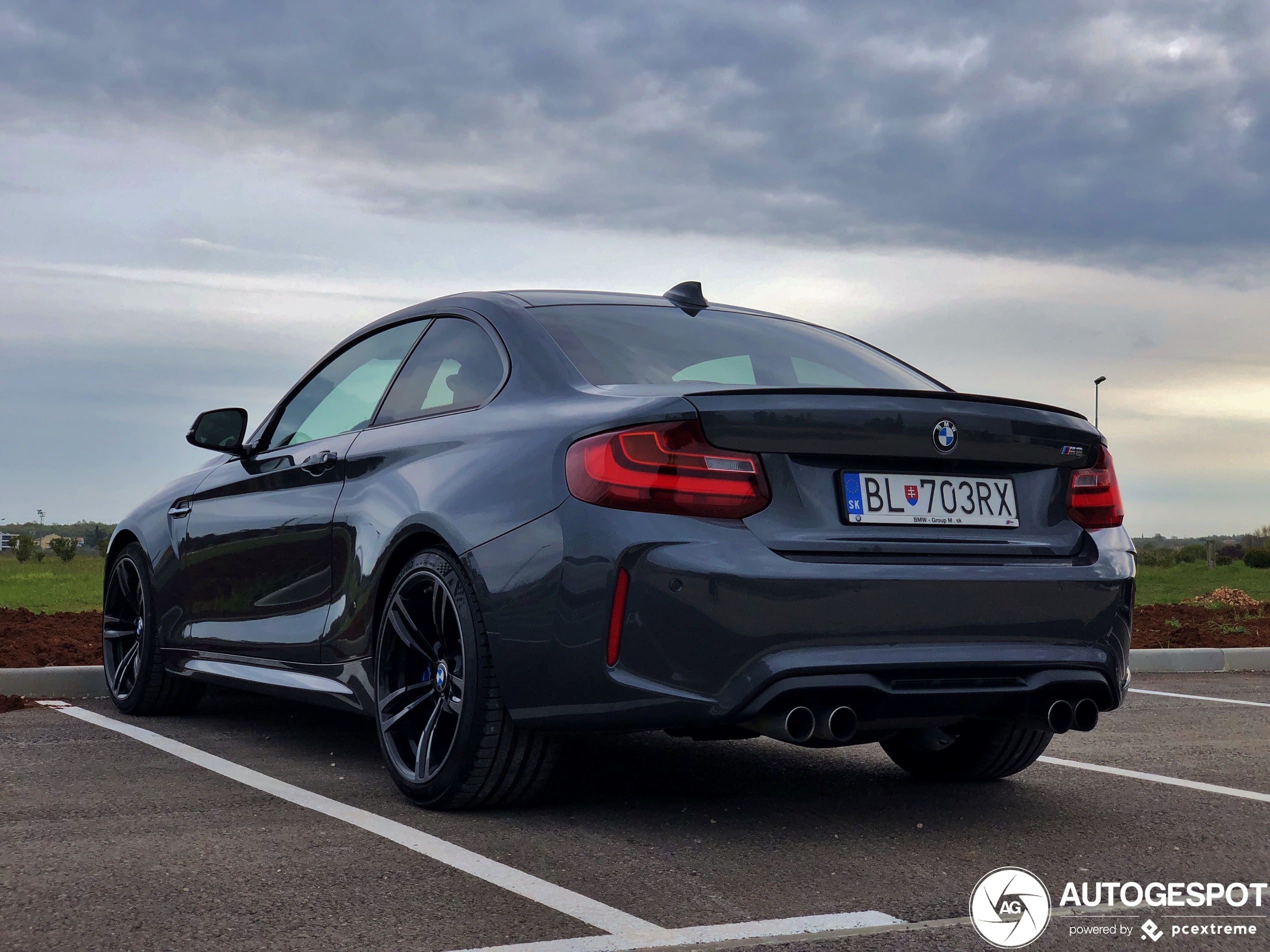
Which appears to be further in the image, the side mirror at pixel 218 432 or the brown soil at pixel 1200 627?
the brown soil at pixel 1200 627

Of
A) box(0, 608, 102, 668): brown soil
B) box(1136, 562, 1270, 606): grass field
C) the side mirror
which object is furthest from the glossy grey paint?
box(1136, 562, 1270, 606): grass field

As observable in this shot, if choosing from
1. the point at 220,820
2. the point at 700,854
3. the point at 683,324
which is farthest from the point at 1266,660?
the point at 220,820

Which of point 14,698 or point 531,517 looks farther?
point 14,698

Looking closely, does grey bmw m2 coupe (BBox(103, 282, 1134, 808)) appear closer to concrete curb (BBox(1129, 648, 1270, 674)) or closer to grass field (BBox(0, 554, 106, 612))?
concrete curb (BBox(1129, 648, 1270, 674))

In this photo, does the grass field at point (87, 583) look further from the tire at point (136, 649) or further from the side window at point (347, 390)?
the side window at point (347, 390)

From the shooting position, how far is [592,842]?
12.0ft

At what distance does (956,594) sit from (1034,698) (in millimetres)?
405

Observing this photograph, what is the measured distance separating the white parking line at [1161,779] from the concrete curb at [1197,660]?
4451 millimetres

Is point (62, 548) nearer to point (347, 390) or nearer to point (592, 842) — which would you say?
point (347, 390)

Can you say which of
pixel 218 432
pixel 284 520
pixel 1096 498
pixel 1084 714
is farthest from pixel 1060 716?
pixel 218 432

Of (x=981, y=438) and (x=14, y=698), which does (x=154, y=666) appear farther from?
(x=981, y=438)

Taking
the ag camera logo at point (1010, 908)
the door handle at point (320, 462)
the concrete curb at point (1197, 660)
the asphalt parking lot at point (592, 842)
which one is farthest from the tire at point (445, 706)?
the concrete curb at point (1197, 660)

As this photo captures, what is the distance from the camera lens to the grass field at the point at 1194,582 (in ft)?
62.3

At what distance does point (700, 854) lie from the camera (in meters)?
3.54
